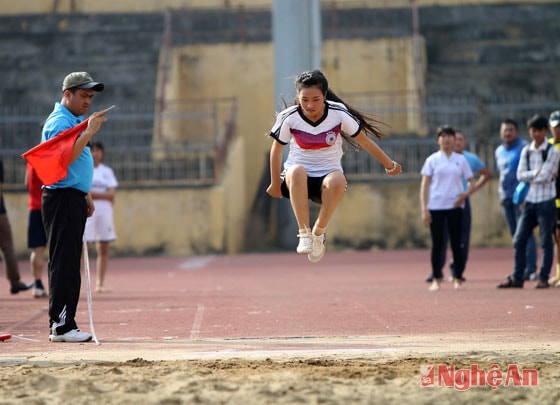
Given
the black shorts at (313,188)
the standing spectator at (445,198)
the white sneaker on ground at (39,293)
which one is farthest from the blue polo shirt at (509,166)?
the white sneaker on ground at (39,293)

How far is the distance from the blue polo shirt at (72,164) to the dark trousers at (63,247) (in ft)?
0.22

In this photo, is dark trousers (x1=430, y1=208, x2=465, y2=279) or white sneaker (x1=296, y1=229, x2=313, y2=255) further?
dark trousers (x1=430, y1=208, x2=465, y2=279)

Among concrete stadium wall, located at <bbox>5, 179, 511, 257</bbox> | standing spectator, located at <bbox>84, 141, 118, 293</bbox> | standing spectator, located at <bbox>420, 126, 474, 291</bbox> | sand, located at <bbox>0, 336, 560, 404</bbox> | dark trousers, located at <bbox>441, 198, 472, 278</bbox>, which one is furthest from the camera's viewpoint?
concrete stadium wall, located at <bbox>5, 179, 511, 257</bbox>

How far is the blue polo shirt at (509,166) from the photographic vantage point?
15.8 m

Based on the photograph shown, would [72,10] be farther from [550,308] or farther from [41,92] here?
[550,308]

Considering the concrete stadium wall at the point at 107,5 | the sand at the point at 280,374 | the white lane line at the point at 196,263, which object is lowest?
the white lane line at the point at 196,263

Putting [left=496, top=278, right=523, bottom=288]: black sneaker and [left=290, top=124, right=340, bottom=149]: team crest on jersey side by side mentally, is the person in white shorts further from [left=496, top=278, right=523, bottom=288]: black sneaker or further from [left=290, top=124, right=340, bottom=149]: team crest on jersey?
[left=496, top=278, right=523, bottom=288]: black sneaker

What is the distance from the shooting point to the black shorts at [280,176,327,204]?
10.0m

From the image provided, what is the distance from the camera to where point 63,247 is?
984 centimetres

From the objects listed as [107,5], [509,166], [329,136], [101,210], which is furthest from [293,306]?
[107,5]

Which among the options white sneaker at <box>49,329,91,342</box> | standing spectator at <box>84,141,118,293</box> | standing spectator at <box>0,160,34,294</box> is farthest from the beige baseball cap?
standing spectator at <box>84,141,118,293</box>

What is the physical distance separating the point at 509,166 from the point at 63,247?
25.7ft

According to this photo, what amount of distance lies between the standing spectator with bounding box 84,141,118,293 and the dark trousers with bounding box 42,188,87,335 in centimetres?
565

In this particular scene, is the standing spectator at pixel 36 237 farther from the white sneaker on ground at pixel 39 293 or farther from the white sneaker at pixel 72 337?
the white sneaker at pixel 72 337
